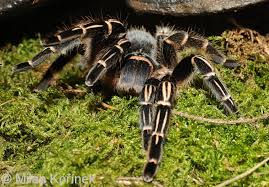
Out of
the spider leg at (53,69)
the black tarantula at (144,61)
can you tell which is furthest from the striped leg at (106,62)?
the spider leg at (53,69)

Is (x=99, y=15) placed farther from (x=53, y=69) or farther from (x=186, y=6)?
(x=186, y=6)

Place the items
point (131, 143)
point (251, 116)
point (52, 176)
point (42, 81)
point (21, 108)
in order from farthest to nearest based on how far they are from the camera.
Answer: point (42, 81) < point (21, 108) < point (251, 116) < point (131, 143) < point (52, 176)

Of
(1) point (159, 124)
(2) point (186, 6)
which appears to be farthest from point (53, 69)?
(1) point (159, 124)

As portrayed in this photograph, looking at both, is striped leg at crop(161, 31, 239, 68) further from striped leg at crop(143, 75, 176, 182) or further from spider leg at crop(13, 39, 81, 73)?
spider leg at crop(13, 39, 81, 73)

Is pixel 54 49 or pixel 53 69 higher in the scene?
pixel 54 49

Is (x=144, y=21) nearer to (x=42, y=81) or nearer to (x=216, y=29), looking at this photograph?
(x=216, y=29)

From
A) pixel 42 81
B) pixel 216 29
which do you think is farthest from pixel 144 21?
pixel 42 81

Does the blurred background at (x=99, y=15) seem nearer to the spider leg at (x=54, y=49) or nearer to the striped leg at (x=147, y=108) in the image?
the spider leg at (x=54, y=49)
